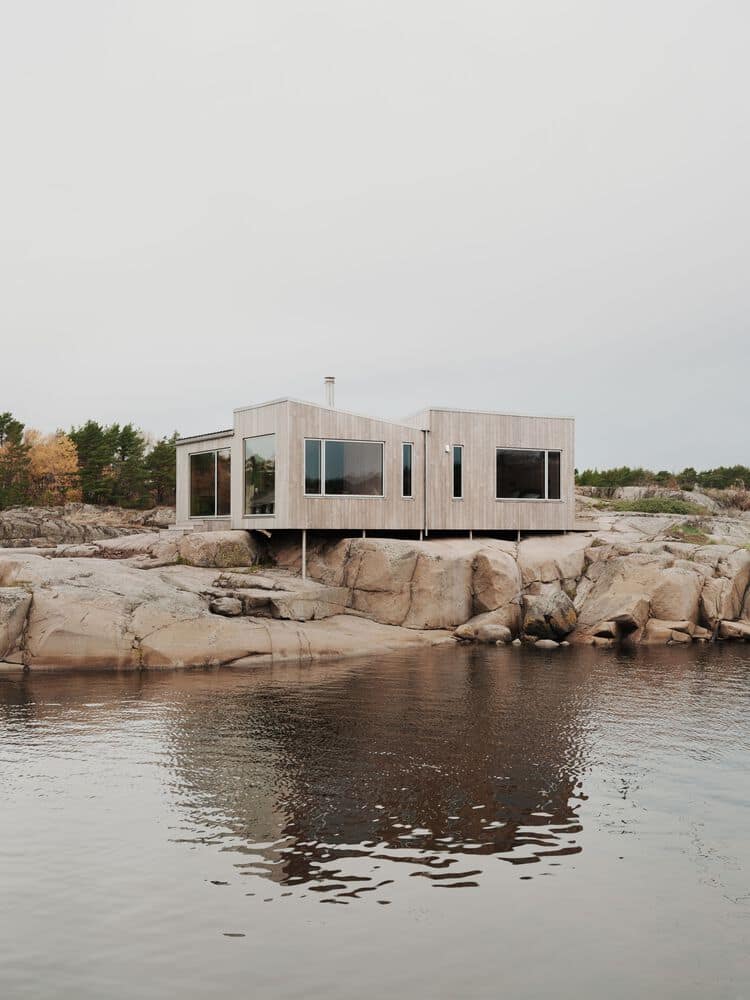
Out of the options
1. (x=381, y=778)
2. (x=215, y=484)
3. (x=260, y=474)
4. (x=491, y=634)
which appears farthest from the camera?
(x=215, y=484)

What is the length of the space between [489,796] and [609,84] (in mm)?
21819

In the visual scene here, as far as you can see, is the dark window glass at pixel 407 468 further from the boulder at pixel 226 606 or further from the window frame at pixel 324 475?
the boulder at pixel 226 606

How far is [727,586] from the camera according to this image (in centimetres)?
2598

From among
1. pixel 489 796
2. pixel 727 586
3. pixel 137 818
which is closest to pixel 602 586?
→ pixel 727 586

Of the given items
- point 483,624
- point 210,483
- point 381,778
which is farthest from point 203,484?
point 381,778

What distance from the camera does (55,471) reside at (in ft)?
184

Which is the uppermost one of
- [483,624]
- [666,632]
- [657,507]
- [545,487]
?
[545,487]

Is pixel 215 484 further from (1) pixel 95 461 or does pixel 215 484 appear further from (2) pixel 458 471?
(1) pixel 95 461

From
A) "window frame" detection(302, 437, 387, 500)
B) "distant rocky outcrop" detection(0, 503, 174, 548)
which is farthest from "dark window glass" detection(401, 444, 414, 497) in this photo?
"distant rocky outcrop" detection(0, 503, 174, 548)

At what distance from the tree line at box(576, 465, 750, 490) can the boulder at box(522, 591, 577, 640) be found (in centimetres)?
2696

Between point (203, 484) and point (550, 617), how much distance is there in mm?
12975

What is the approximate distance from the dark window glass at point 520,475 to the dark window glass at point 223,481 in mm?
9471

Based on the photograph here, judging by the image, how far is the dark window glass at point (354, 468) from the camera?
27.3m

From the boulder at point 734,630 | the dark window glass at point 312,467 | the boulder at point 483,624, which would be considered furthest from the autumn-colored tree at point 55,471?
the boulder at point 734,630
